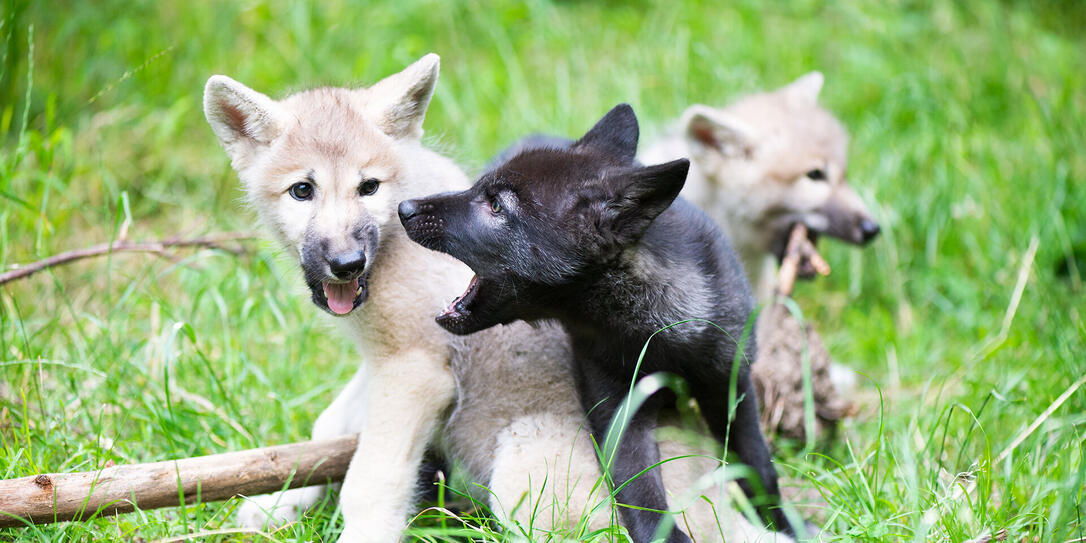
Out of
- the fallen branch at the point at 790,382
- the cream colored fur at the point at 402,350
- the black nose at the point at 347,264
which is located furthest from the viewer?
the fallen branch at the point at 790,382

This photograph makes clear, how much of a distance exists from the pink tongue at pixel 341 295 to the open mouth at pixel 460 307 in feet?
1.04

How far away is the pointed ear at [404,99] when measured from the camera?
3301mm

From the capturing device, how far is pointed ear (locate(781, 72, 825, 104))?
556cm

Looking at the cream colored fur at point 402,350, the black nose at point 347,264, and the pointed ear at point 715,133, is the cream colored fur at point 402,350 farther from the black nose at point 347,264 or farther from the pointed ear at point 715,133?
the pointed ear at point 715,133

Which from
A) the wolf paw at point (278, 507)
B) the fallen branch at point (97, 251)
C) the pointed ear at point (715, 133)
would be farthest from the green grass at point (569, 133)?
the pointed ear at point (715, 133)

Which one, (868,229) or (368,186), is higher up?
(368,186)

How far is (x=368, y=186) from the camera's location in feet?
10.4

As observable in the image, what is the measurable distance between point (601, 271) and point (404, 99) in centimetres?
96

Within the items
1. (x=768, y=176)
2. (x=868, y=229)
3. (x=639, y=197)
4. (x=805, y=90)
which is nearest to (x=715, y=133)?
(x=768, y=176)

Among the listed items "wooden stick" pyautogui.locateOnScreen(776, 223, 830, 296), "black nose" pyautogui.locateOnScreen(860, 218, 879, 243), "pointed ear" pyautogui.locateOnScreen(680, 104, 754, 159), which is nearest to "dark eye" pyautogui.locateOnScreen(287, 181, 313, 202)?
"wooden stick" pyautogui.locateOnScreen(776, 223, 830, 296)

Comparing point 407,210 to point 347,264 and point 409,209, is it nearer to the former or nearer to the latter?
point 409,209

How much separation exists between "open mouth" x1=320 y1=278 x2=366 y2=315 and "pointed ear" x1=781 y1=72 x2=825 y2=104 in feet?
11.0

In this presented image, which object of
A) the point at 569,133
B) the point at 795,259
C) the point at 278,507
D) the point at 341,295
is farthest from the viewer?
the point at 569,133

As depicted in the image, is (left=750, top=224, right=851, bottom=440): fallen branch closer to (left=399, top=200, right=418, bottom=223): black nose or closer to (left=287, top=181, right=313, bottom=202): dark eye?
(left=399, top=200, right=418, bottom=223): black nose
